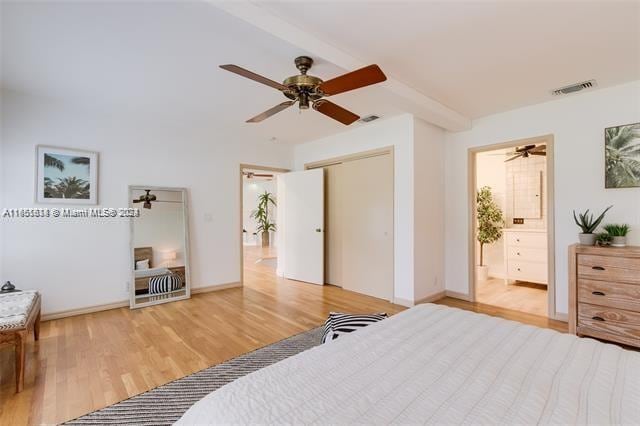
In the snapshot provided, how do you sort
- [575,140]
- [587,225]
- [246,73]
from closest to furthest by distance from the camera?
[246,73]
[587,225]
[575,140]

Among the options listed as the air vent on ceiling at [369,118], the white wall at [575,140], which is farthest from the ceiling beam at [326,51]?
the white wall at [575,140]

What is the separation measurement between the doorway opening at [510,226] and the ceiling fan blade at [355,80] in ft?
8.53

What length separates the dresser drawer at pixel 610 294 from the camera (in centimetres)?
251

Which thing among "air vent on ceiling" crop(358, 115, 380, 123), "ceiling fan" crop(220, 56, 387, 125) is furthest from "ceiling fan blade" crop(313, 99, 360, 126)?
"air vent on ceiling" crop(358, 115, 380, 123)

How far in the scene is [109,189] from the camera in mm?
3721

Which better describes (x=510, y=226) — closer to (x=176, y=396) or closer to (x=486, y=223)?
(x=486, y=223)

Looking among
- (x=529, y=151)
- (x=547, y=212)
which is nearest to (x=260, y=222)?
(x=529, y=151)

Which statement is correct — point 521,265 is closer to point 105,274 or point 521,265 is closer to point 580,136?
point 580,136

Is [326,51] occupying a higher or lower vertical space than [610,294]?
higher

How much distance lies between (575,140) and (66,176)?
5.63 meters

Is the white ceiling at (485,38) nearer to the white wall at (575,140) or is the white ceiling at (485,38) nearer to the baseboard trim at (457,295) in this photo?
the white wall at (575,140)

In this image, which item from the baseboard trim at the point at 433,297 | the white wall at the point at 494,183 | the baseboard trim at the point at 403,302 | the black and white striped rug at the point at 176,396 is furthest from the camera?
the white wall at the point at 494,183

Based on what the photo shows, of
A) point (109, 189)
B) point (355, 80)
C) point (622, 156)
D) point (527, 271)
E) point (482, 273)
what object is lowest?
point (482, 273)

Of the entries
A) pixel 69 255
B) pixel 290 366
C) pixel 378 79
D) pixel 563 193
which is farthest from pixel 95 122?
pixel 563 193
